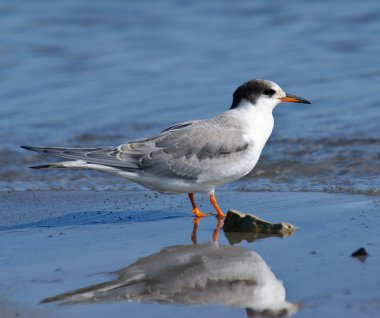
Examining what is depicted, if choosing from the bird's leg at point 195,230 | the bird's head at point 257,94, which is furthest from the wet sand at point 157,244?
the bird's head at point 257,94

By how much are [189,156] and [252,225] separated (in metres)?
1.01

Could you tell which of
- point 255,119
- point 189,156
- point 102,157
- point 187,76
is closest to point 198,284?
point 189,156

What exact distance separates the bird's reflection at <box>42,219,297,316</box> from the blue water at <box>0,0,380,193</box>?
2.12 meters

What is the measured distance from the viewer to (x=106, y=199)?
7.09 meters

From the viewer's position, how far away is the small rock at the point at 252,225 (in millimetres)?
5613

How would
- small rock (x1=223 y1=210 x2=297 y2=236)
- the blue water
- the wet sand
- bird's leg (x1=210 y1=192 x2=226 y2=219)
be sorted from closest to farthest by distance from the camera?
the wet sand → small rock (x1=223 y1=210 x2=297 y2=236) → bird's leg (x1=210 y1=192 x2=226 y2=219) → the blue water

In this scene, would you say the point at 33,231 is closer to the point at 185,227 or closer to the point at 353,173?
the point at 185,227

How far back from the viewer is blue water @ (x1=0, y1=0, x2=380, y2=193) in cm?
805

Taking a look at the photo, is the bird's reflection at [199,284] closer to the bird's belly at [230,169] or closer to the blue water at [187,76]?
the bird's belly at [230,169]

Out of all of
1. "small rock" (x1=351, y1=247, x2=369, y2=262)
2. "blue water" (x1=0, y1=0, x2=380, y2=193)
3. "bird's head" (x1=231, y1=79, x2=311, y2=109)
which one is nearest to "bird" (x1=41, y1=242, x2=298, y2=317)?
"small rock" (x1=351, y1=247, x2=369, y2=262)

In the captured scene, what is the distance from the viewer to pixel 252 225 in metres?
5.68

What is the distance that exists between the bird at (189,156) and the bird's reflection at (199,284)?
113cm

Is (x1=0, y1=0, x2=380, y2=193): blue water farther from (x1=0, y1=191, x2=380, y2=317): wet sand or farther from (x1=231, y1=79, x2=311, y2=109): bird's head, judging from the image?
(x1=231, y1=79, x2=311, y2=109): bird's head

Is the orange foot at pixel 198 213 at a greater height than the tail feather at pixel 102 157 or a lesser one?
lesser
